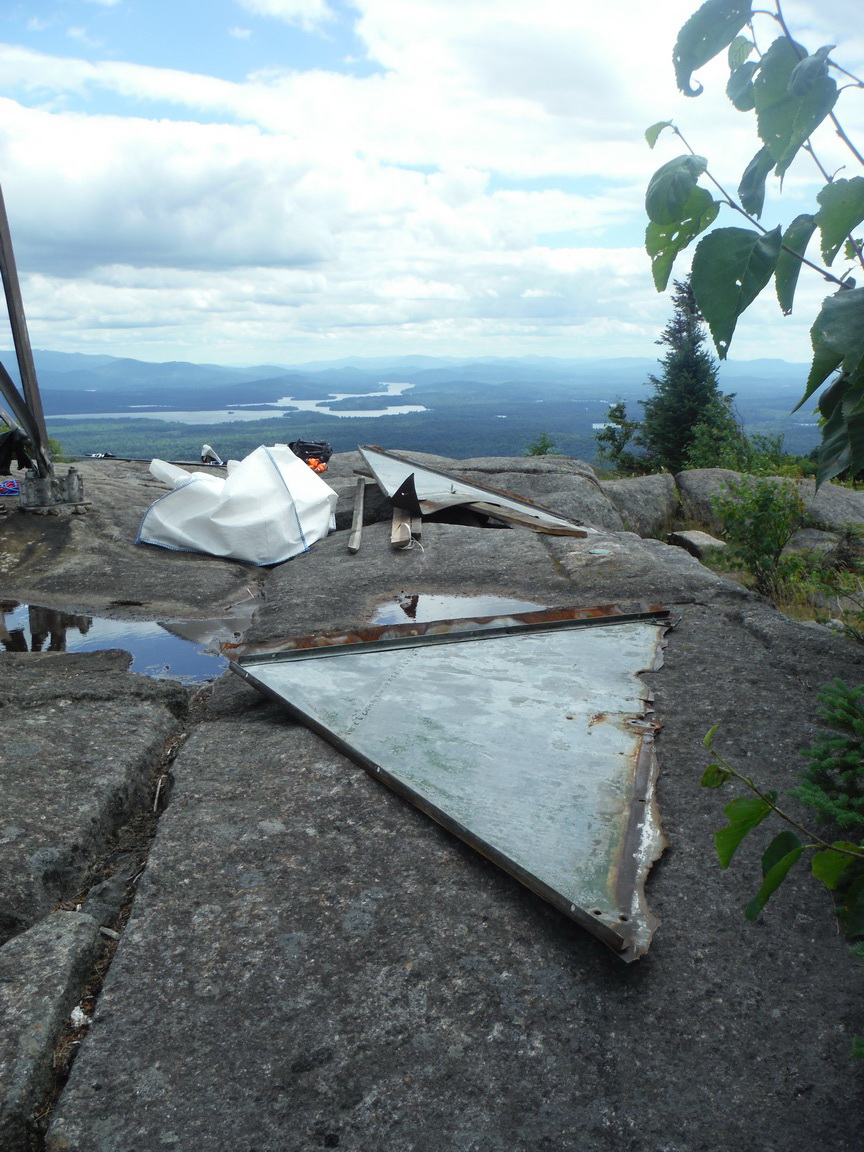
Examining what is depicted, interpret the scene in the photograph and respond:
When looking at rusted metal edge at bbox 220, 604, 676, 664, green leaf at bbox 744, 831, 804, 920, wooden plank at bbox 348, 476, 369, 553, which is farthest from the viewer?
wooden plank at bbox 348, 476, 369, 553

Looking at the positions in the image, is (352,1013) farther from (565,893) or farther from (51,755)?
(51,755)

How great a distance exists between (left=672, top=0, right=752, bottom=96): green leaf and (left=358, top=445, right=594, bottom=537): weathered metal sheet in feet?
13.7

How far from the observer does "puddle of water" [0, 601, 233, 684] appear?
3840 millimetres

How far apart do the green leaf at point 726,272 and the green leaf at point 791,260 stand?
6cm

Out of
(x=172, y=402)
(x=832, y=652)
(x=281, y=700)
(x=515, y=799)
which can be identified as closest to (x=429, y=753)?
(x=515, y=799)

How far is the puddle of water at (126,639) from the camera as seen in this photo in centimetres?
384

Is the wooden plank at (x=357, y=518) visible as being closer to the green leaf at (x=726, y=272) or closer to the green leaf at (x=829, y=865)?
the green leaf at (x=726, y=272)

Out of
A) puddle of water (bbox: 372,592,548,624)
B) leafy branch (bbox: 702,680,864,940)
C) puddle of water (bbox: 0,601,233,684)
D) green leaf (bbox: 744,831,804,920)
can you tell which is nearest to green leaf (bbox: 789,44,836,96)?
leafy branch (bbox: 702,680,864,940)

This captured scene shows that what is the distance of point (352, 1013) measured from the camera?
1.51m

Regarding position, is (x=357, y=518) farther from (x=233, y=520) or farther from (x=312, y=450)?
(x=312, y=450)

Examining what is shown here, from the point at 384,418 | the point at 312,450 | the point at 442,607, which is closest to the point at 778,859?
the point at 442,607

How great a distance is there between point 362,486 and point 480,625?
435 cm

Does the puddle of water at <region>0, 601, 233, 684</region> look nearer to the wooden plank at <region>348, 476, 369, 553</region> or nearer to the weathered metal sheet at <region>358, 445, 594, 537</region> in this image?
the wooden plank at <region>348, 476, 369, 553</region>

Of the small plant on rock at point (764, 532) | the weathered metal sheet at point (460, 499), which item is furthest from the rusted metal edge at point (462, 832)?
the small plant on rock at point (764, 532)
